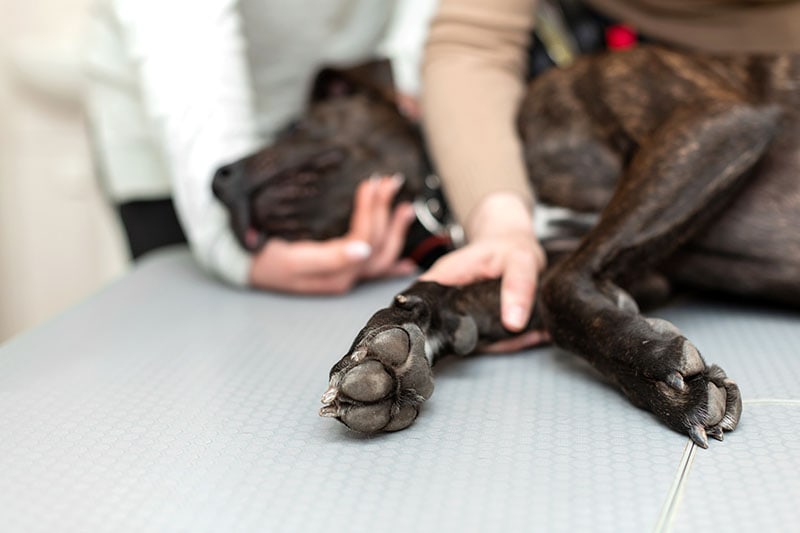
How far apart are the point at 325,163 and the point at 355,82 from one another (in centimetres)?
27

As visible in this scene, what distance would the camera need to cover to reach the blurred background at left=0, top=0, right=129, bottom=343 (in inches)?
98.9

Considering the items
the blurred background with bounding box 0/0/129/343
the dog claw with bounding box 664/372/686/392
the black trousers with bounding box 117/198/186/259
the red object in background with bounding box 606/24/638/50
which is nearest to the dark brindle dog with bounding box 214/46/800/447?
the dog claw with bounding box 664/372/686/392

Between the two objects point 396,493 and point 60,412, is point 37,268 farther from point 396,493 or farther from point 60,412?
point 396,493

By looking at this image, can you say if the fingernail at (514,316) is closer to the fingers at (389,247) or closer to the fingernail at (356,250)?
the fingernail at (356,250)

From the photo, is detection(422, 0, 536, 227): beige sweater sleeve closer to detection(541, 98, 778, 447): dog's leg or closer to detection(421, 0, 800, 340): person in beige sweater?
detection(421, 0, 800, 340): person in beige sweater

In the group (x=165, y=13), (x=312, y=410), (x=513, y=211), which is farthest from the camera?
(x=165, y=13)

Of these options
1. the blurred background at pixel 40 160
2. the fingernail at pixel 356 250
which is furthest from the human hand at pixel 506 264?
the blurred background at pixel 40 160

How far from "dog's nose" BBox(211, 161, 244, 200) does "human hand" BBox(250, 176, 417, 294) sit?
144 millimetres

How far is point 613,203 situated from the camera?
1.36 m

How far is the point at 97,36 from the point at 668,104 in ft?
4.40

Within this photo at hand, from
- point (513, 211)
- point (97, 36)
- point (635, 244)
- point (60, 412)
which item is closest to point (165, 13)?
point (97, 36)

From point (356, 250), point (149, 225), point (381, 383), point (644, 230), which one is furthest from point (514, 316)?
point (149, 225)

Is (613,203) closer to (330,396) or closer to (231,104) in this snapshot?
(330,396)

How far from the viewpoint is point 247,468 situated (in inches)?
37.5
